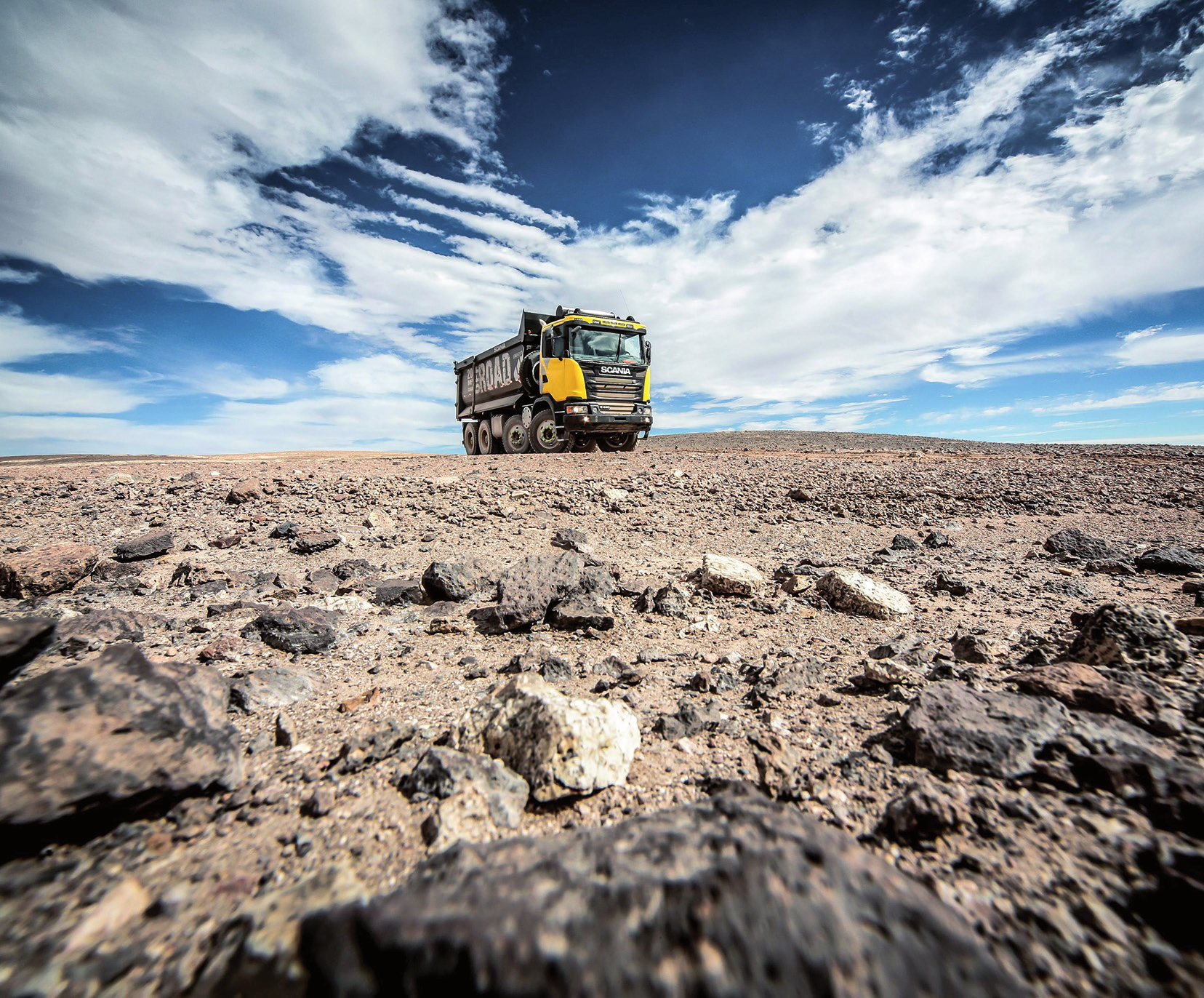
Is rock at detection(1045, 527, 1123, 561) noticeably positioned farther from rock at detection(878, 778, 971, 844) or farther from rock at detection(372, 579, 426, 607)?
rock at detection(372, 579, 426, 607)

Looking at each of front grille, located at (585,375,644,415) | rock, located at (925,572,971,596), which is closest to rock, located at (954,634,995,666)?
rock, located at (925,572,971,596)

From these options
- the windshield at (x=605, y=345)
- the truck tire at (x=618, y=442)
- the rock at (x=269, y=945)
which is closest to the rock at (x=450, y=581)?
the rock at (x=269, y=945)

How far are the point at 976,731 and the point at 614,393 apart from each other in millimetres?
11021

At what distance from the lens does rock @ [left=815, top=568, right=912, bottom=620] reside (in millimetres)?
3014

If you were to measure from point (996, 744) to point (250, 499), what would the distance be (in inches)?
239

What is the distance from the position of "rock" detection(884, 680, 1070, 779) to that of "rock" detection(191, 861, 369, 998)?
1528 mm

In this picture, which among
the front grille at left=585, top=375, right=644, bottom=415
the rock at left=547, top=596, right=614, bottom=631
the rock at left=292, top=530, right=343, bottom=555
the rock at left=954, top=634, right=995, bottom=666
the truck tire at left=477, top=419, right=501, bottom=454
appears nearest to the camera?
the rock at left=954, top=634, right=995, bottom=666

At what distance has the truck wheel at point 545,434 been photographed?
11922 mm

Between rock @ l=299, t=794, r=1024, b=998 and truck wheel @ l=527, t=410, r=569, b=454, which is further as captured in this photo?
truck wheel @ l=527, t=410, r=569, b=454

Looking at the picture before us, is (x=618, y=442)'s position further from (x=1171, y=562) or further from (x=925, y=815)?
(x=925, y=815)

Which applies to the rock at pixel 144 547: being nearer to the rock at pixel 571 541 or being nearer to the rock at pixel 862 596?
the rock at pixel 571 541

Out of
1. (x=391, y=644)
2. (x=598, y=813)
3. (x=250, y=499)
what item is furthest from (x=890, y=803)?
(x=250, y=499)

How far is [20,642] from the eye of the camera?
1613 millimetres

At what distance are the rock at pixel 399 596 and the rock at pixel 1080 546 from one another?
184 inches
